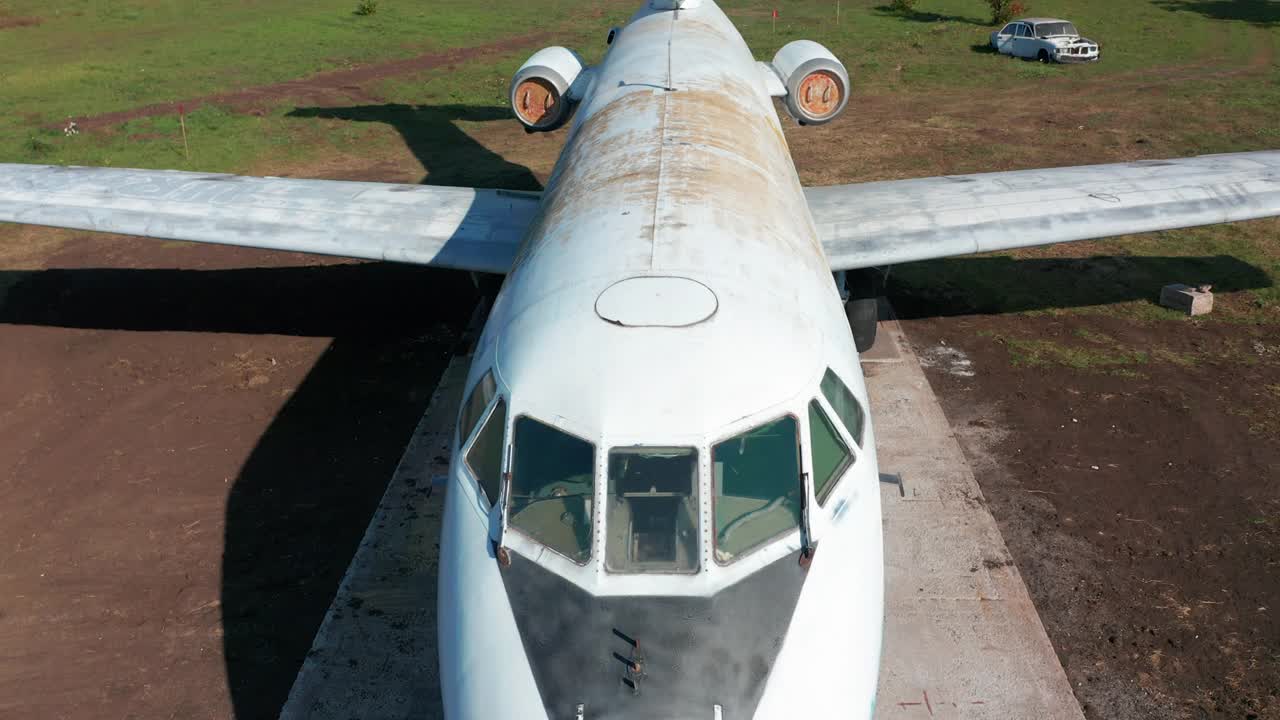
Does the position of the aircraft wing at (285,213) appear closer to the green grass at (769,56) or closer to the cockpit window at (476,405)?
the cockpit window at (476,405)

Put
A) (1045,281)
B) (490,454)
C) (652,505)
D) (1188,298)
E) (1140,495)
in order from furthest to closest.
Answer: (1045,281)
(1188,298)
(1140,495)
(490,454)
(652,505)

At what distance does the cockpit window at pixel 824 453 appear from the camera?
22.4 feet

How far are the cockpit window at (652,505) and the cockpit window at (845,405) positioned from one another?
4.46 ft

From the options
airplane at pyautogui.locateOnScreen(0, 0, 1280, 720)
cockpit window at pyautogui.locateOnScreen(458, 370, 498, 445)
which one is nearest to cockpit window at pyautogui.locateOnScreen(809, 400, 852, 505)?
airplane at pyautogui.locateOnScreen(0, 0, 1280, 720)

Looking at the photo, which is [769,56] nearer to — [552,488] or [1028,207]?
[1028,207]

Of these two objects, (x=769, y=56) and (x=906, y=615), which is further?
(x=769, y=56)

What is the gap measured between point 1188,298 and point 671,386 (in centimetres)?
1283

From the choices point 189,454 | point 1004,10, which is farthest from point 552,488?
point 1004,10

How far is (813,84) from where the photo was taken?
1817cm

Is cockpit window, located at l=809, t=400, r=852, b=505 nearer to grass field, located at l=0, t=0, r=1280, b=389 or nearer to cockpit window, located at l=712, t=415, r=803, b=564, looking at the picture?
cockpit window, located at l=712, t=415, r=803, b=564

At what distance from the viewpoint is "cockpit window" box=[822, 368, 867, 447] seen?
725cm

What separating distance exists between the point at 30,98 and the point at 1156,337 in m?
33.5

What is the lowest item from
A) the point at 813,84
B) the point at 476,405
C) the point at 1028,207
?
the point at 1028,207

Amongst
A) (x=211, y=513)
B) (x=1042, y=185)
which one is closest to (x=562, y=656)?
(x=211, y=513)
